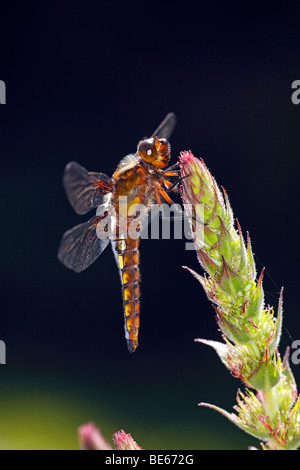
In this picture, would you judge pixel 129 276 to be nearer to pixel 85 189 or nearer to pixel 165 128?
pixel 85 189

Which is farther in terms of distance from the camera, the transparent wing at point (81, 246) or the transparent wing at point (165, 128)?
the transparent wing at point (165, 128)

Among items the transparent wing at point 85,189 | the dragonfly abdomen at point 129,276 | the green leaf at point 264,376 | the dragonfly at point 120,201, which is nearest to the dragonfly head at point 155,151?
the dragonfly at point 120,201

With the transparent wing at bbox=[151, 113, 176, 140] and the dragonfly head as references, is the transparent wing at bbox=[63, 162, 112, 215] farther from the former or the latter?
the transparent wing at bbox=[151, 113, 176, 140]

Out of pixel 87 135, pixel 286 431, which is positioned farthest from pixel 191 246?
pixel 87 135

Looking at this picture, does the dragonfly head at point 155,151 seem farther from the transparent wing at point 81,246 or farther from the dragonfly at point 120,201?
the transparent wing at point 81,246

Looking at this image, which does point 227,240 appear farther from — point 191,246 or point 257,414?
point 257,414
